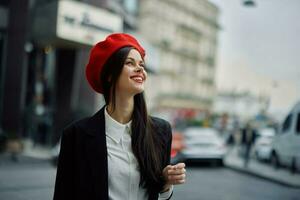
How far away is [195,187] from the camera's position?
33.9 feet

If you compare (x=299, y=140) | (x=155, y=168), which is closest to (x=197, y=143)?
(x=299, y=140)

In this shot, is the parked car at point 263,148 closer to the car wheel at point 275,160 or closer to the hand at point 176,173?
the car wheel at point 275,160

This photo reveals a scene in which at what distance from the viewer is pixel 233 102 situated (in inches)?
3745

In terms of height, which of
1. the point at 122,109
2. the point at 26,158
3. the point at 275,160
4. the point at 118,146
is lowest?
the point at 26,158

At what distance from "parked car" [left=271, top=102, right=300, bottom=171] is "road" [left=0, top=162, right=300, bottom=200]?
1398 mm

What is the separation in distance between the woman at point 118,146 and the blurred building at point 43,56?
50.8 feet

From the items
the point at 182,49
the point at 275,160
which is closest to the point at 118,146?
the point at 275,160

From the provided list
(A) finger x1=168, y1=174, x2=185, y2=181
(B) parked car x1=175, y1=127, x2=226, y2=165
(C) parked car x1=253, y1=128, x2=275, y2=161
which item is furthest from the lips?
(C) parked car x1=253, y1=128, x2=275, y2=161

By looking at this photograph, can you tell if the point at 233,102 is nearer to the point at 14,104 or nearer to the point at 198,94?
the point at 198,94

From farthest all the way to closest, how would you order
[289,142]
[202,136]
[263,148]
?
[263,148]
[202,136]
[289,142]

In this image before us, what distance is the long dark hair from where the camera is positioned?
2.21 metres

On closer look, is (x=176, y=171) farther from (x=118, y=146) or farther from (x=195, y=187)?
(x=195, y=187)

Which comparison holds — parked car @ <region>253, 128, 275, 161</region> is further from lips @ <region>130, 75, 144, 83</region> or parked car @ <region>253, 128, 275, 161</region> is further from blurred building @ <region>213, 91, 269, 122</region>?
blurred building @ <region>213, 91, 269, 122</region>

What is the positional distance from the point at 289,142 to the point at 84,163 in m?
12.6
